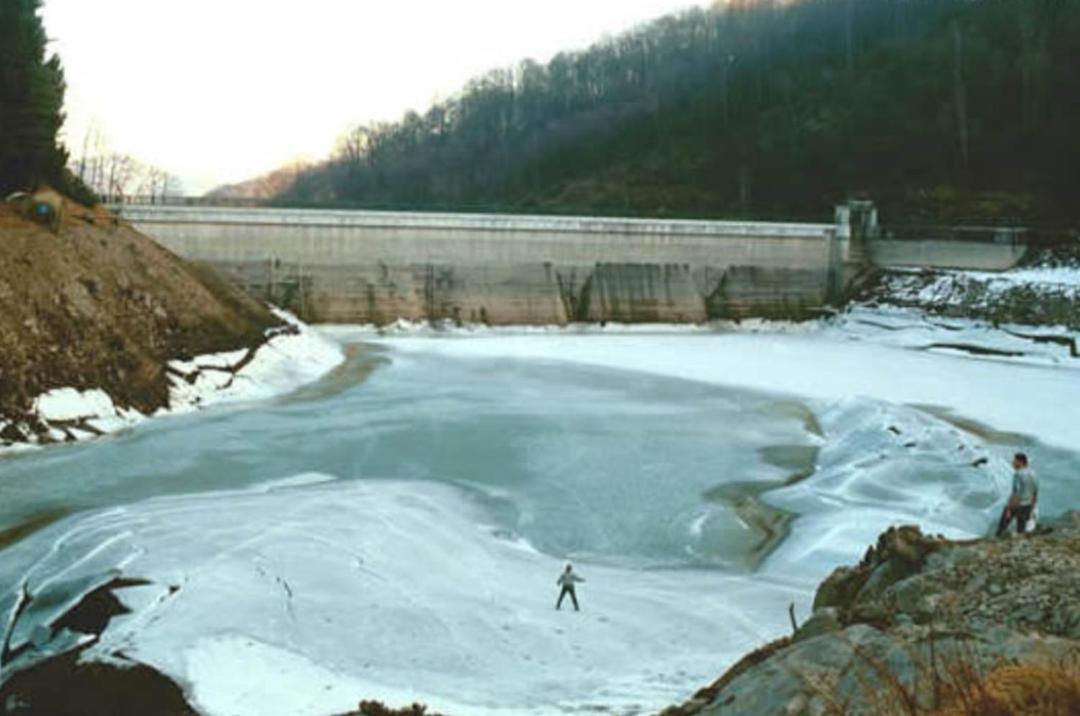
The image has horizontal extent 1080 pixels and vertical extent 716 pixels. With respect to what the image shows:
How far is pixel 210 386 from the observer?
27750 mm

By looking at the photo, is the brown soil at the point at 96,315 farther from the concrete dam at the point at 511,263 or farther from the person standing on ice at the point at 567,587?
the concrete dam at the point at 511,263

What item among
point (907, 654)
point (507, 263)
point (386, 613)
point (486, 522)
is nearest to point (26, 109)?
point (486, 522)

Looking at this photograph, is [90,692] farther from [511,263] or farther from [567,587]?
[511,263]

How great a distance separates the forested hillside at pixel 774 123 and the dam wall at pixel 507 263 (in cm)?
694

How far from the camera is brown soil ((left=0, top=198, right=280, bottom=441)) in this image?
2388 cm

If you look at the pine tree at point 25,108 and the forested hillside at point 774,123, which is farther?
the forested hillside at point 774,123

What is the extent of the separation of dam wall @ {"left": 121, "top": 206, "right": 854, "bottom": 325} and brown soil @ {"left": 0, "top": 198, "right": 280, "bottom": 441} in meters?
16.0

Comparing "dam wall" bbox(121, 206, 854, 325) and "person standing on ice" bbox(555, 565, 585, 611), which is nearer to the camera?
"person standing on ice" bbox(555, 565, 585, 611)

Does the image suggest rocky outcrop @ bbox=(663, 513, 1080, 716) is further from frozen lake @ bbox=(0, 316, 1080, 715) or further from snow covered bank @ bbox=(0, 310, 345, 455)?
snow covered bank @ bbox=(0, 310, 345, 455)

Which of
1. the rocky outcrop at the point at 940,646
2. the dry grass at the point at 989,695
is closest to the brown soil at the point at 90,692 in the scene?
the rocky outcrop at the point at 940,646

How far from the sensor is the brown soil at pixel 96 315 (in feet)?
78.3

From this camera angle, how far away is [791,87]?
99.0 metres

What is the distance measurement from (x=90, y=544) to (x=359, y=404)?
1415 centimetres

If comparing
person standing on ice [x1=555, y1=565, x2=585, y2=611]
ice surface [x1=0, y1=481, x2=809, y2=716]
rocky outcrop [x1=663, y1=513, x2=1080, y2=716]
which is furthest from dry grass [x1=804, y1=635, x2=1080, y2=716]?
person standing on ice [x1=555, y1=565, x2=585, y2=611]
